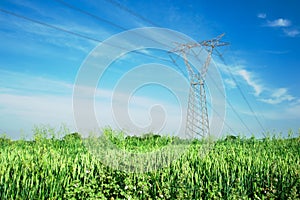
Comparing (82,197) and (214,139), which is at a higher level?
(214,139)

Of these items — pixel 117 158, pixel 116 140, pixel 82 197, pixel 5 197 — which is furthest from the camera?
pixel 116 140

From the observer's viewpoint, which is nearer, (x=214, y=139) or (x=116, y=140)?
(x=116, y=140)

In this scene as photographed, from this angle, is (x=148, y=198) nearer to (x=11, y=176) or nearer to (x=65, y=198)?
(x=65, y=198)

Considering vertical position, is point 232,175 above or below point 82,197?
above

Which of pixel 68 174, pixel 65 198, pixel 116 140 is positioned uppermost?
pixel 116 140

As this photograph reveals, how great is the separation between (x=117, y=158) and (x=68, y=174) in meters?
1.17

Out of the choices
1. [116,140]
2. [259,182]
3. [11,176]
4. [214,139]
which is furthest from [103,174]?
[214,139]

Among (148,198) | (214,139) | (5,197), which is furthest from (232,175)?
(214,139)

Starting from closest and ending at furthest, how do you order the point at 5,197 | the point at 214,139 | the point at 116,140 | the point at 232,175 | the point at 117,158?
→ the point at 5,197
the point at 232,175
the point at 117,158
the point at 116,140
the point at 214,139

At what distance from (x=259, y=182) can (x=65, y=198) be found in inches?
133

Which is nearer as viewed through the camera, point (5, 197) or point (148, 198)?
point (5, 197)

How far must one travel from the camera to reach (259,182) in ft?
17.9

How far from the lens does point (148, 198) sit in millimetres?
5043

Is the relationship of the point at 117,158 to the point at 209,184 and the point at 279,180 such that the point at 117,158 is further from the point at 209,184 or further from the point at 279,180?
the point at 279,180
